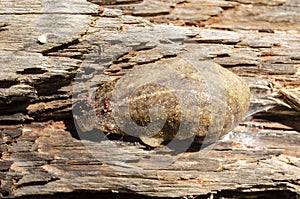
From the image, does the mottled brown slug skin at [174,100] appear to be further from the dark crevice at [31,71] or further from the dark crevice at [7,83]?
the dark crevice at [7,83]

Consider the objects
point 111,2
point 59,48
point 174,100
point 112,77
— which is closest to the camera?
point 174,100

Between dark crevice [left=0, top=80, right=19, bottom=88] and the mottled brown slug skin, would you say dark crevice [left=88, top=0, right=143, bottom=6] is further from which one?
dark crevice [left=0, top=80, right=19, bottom=88]

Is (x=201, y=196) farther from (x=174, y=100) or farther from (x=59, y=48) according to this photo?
(x=59, y=48)

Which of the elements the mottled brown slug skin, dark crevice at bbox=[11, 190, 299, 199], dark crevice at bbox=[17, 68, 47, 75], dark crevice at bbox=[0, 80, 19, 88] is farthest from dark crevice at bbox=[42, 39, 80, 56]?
dark crevice at bbox=[11, 190, 299, 199]

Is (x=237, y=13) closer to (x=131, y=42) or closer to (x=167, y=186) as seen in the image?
(x=131, y=42)

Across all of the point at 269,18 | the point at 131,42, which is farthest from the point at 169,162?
the point at 269,18

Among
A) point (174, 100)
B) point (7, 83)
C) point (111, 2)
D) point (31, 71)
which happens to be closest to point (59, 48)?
point (31, 71)
